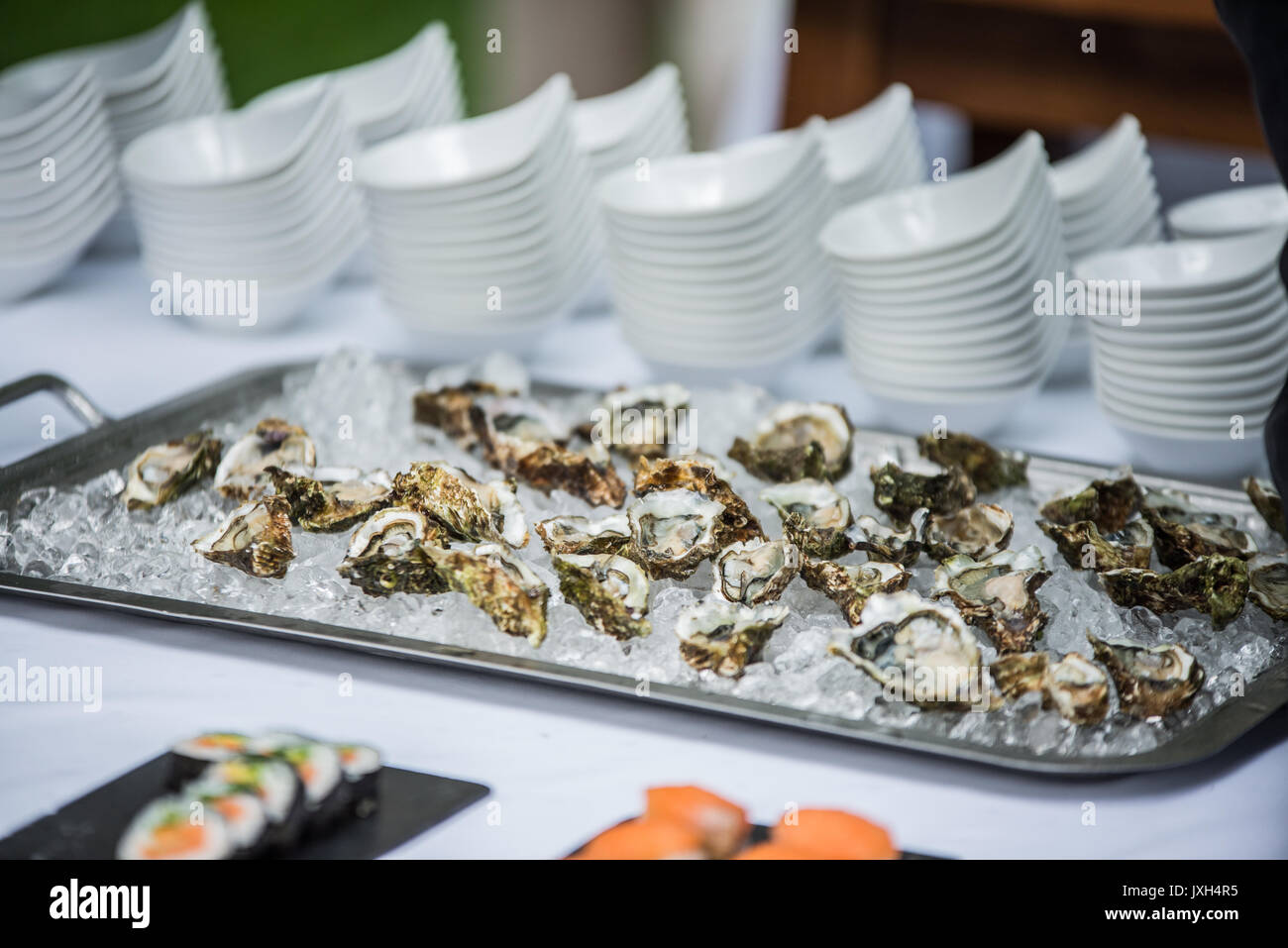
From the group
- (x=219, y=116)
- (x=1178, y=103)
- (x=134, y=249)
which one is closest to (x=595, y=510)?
(x=219, y=116)

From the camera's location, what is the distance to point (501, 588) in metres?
1.03

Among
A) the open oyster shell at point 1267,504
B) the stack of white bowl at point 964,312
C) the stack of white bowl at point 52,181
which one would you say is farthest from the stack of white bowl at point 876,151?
the stack of white bowl at point 52,181

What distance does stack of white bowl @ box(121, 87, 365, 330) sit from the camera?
186cm

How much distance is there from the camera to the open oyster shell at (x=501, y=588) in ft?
3.36

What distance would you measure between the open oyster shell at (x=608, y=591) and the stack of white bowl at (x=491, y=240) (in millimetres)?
784

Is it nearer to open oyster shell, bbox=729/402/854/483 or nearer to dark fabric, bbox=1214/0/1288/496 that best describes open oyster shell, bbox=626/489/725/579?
open oyster shell, bbox=729/402/854/483

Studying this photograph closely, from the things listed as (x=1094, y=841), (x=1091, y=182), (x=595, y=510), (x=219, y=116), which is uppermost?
(x=219, y=116)

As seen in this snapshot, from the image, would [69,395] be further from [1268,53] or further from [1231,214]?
[1231,214]

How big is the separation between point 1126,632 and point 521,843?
0.51m

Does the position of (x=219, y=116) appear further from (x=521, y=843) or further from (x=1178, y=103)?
(x=1178, y=103)

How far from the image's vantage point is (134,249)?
2348 millimetres

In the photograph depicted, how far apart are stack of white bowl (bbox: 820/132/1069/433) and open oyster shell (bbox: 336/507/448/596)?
2.10 feet

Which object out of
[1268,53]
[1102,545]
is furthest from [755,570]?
[1268,53]

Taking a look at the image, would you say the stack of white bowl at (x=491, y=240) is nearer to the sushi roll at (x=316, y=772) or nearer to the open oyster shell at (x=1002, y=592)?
the open oyster shell at (x=1002, y=592)
